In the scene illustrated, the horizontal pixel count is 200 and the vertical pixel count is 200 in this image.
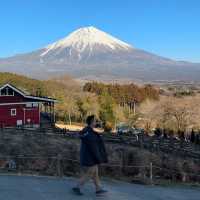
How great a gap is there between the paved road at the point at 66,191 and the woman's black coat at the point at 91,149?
69cm

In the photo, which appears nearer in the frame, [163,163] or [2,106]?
[163,163]

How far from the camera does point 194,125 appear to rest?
226 feet

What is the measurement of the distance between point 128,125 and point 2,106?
91.7ft

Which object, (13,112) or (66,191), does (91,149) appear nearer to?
(66,191)

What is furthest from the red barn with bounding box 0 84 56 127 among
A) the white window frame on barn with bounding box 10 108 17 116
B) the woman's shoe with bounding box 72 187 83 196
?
the woman's shoe with bounding box 72 187 83 196

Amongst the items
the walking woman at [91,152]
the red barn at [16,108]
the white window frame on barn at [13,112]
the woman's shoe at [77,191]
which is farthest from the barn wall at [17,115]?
the walking woman at [91,152]

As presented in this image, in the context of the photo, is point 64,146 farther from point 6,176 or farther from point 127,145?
point 6,176

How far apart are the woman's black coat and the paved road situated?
69 cm

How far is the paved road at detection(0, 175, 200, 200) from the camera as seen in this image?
394 inches

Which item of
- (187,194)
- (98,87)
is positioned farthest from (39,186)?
(98,87)

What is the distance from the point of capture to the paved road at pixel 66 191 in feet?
32.8

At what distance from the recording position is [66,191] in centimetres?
1055

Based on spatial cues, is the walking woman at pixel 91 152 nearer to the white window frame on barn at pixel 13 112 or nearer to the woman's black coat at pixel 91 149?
the woman's black coat at pixel 91 149

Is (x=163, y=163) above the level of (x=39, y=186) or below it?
below
